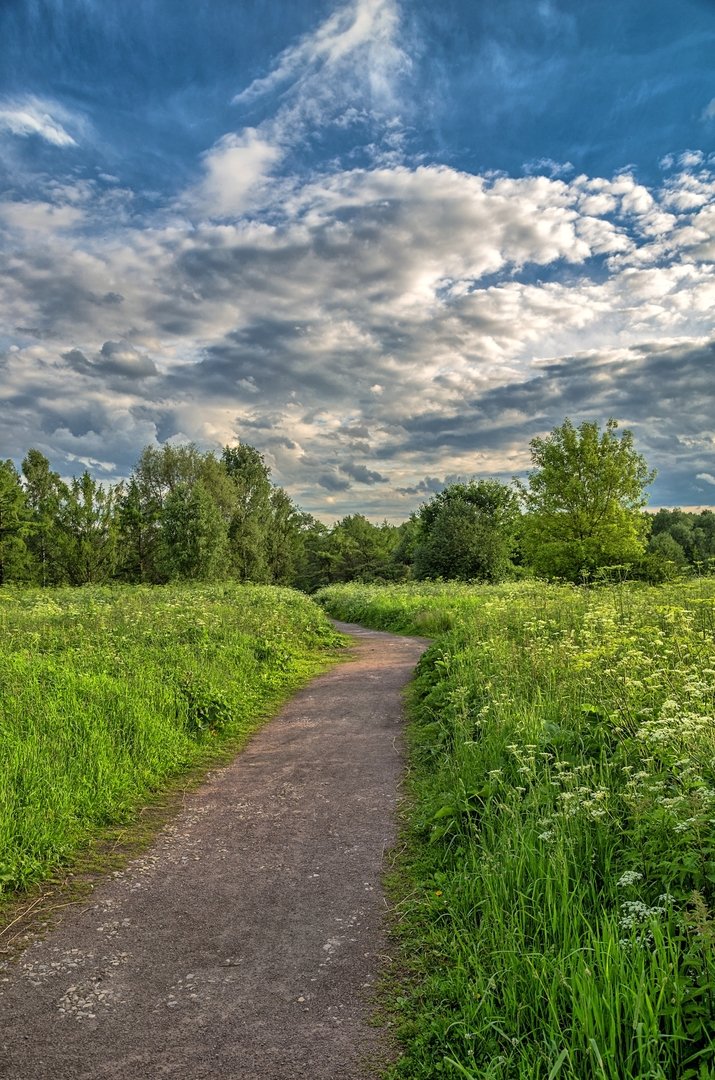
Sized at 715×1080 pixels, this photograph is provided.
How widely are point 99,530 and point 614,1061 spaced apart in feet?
177

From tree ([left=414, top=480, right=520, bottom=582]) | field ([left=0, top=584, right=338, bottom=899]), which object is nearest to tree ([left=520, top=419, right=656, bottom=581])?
tree ([left=414, top=480, right=520, bottom=582])

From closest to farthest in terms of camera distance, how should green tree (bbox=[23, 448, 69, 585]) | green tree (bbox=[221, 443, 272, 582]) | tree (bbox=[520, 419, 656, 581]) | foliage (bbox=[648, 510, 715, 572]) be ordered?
tree (bbox=[520, 419, 656, 581]) → green tree (bbox=[23, 448, 69, 585]) → green tree (bbox=[221, 443, 272, 582]) → foliage (bbox=[648, 510, 715, 572])

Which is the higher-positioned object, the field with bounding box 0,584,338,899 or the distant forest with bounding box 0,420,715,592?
the distant forest with bounding box 0,420,715,592

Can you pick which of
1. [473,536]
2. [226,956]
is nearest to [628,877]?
[226,956]

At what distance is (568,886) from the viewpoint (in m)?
3.75

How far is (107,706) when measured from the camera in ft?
24.8

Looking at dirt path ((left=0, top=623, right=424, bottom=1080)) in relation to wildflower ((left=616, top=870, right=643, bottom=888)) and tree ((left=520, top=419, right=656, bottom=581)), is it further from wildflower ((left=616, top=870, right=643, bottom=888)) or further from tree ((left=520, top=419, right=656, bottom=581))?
tree ((left=520, top=419, right=656, bottom=581))

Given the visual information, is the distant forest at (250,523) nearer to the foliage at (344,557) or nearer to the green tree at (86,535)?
the green tree at (86,535)

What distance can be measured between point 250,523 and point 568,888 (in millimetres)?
57001

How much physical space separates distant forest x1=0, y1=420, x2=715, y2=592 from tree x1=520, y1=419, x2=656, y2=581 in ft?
0.17

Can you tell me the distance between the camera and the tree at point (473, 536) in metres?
44.6

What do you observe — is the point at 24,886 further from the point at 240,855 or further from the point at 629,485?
the point at 629,485

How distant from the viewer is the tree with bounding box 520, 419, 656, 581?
29312 millimetres

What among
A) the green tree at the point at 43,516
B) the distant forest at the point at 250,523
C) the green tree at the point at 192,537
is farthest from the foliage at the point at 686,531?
the green tree at the point at 43,516
